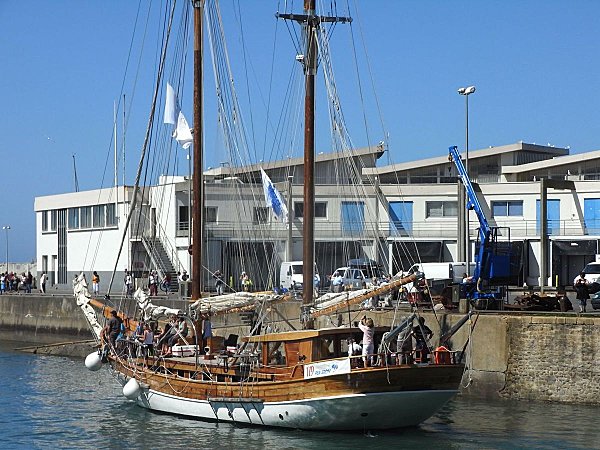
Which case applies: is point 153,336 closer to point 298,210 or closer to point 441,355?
point 441,355

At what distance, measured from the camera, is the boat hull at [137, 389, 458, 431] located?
3150 centimetres

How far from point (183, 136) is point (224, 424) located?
15097 mm

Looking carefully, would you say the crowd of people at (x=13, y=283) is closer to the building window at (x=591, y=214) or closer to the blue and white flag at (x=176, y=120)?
the blue and white flag at (x=176, y=120)

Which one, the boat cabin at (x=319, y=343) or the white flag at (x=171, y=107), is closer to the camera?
the boat cabin at (x=319, y=343)

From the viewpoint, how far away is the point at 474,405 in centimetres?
3769

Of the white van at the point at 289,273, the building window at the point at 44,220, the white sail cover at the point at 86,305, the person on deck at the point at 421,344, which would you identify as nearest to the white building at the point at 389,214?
the white van at the point at 289,273

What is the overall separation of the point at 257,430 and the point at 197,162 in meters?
12.0

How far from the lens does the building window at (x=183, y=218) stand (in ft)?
238

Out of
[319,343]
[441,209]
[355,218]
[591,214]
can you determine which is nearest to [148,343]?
[319,343]

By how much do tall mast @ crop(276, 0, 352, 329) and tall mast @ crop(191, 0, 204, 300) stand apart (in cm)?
498

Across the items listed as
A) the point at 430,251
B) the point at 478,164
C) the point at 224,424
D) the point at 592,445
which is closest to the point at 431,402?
the point at 592,445

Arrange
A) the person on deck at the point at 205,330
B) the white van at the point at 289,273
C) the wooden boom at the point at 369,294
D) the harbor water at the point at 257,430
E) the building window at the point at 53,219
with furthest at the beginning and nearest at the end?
1. the building window at the point at 53,219
2. the white van at the point at 289,273
3. the person on deck at the point at 205,330
4. the wooden boom at the point at 369,294
5. the harbor water at the point at 257,430

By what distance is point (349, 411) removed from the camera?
1248 inches

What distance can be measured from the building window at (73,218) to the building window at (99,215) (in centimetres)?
311
